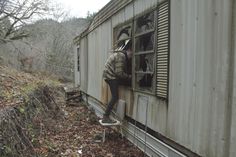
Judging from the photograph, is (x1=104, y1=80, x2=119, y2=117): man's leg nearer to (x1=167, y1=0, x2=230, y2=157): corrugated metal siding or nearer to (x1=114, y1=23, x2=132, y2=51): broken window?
(x1=114, y1=23, x2=132, y2=51): broken window

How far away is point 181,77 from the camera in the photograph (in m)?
4.03

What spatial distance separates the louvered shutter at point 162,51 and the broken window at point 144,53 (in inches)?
18.3

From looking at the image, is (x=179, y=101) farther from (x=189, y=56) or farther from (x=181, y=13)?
(x=181, y=13)

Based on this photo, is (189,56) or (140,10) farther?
(140,10)

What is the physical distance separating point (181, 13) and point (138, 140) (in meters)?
2.81

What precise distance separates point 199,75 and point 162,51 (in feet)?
4.05

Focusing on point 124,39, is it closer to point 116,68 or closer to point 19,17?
point 116,68

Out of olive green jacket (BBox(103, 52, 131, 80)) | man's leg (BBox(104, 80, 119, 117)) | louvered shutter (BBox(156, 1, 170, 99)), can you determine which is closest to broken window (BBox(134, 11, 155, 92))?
louvered shutter (BBox(156, 1, 170, 99))

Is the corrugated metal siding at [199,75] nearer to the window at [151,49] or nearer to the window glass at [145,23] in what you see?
the window at [151,49]

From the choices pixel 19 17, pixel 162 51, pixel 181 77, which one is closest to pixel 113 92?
pixel 162 51

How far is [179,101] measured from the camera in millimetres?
4078

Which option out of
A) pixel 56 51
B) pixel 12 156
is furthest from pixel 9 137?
pixel 56 51

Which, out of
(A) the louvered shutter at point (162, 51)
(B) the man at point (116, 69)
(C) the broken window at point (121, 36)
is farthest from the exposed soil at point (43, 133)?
(C) the broken window at point (121, 36)

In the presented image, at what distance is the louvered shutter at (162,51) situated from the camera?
453 centimetres
